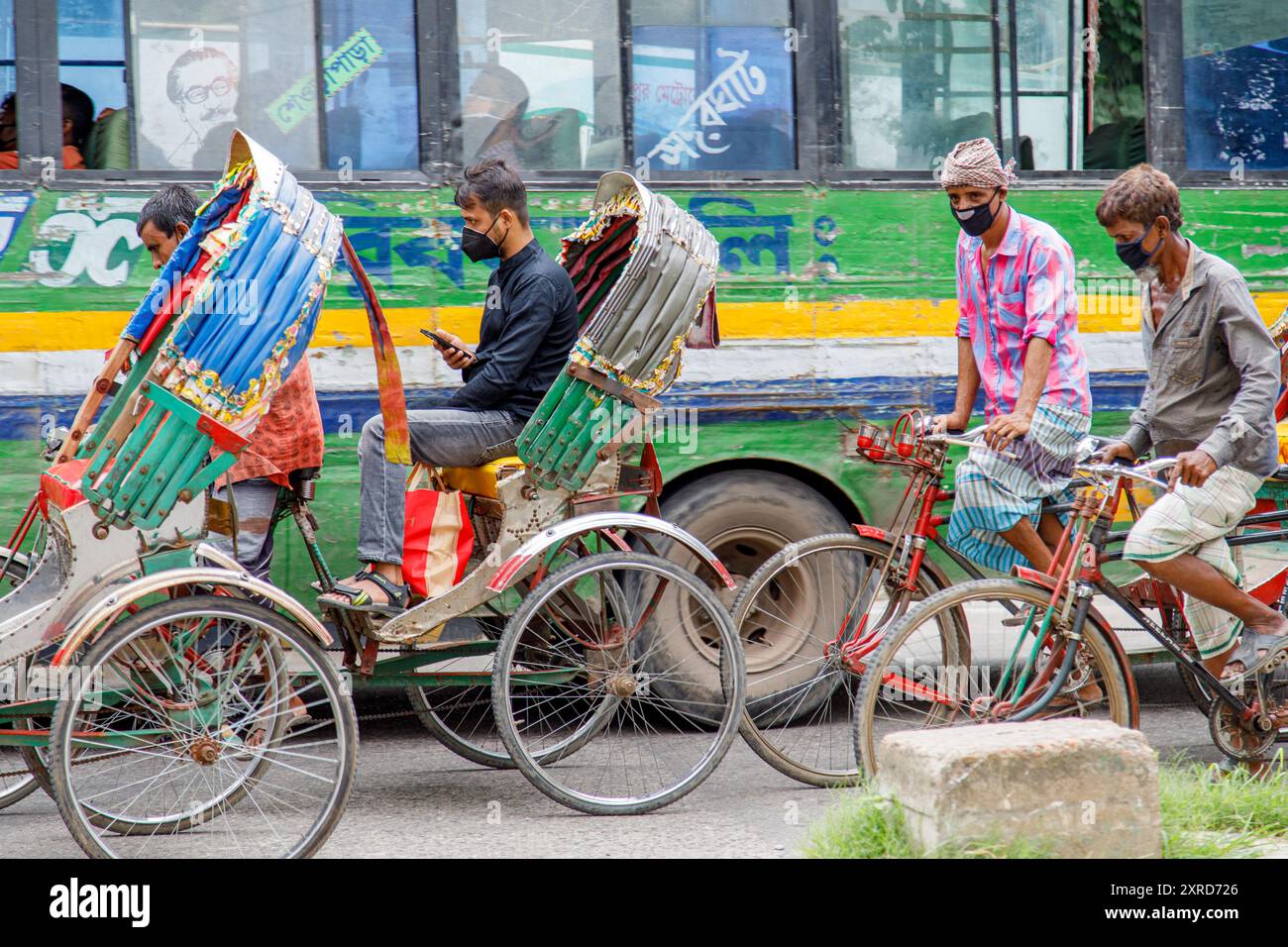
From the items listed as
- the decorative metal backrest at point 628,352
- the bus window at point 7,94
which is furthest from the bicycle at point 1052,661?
the bus window at point 7,94

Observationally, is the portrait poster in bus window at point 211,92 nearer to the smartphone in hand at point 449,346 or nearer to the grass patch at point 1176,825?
the smartphone in hand at point 449,346

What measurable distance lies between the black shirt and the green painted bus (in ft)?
1.75

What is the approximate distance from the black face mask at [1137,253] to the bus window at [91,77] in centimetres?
353

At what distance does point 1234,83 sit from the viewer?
19.7 feet

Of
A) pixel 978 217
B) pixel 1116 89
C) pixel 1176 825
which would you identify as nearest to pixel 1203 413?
pixel 978 217

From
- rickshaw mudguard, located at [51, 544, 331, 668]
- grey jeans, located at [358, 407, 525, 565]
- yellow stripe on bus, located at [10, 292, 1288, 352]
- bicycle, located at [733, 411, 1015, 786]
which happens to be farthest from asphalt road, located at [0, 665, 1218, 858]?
yellow stripe on bus, located at [10, 292, 1288, 352]

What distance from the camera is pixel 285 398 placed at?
4898 mm

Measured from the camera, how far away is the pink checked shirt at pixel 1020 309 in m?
4.86

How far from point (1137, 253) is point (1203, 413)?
57 cm

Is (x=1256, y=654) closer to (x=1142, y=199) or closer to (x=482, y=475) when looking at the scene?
(x=1142, y=199)

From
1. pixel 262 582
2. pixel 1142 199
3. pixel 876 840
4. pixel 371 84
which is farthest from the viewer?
pixel 371 84

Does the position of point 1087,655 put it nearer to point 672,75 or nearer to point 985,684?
point 985,684

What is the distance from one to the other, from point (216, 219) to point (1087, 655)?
117 inches

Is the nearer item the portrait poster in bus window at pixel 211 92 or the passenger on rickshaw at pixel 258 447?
the passenger on rickshaw at pixel 258 447
